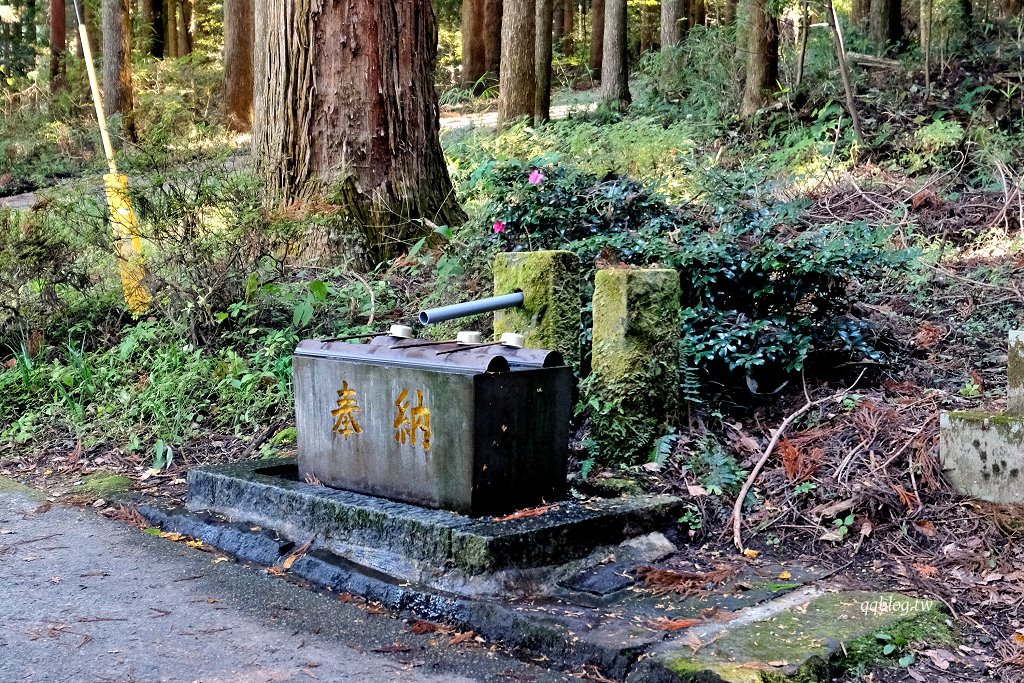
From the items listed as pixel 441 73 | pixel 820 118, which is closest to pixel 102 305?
pixel 820 118

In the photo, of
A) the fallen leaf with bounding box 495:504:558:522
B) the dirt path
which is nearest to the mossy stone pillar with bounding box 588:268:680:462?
the fallen leaf with bounding box 495:504:558:522

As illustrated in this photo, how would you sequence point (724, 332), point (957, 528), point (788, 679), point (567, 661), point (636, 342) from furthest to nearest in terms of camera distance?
1. point (724, 332)
2. point (636, 342)
3. point (957, 528)
4. point (567, 661)
5. point (788, 679)

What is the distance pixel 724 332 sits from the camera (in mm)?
5477

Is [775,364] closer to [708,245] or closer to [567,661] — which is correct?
[708,245]

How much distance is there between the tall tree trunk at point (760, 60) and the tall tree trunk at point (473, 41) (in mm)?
9428

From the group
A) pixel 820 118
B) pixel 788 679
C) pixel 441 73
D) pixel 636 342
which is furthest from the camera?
pixel 441 73

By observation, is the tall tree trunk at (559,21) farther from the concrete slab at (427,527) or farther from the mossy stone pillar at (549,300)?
the concrete slab at (427,527)

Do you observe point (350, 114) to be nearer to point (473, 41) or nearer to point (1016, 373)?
point (1016, 373)

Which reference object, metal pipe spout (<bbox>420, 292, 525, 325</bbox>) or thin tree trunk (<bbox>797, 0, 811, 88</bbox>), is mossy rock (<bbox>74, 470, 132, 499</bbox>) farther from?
thin tree trunk (<bbox>797, 0, 811, 88</bbox>)

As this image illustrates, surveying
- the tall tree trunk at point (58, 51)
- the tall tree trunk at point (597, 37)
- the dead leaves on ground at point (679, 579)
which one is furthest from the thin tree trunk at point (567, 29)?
the dead leaves on ground at point (679, 579)

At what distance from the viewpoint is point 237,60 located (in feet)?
69.4

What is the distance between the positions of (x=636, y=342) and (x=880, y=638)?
2056 mm

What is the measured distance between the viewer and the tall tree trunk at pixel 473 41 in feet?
72.1

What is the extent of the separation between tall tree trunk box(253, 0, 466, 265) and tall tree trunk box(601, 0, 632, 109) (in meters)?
9.33
